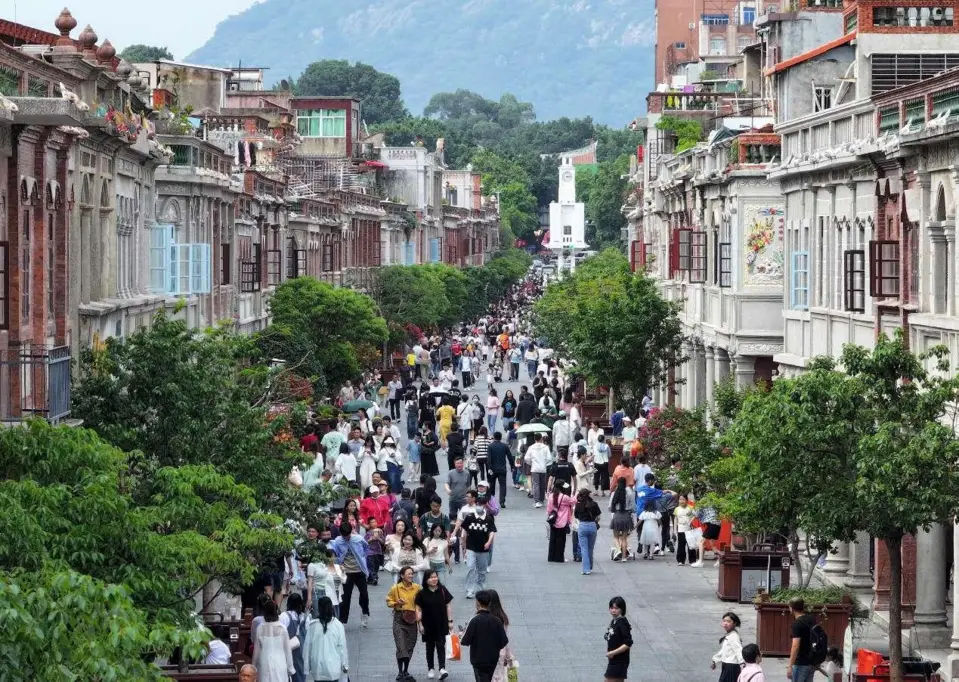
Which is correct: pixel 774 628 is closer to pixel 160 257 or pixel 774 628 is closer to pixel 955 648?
pixel 955 648

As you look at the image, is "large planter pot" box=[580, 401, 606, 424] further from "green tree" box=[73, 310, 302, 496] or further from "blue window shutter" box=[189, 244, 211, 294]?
"green tree" box=[73, 310, 302, 496]

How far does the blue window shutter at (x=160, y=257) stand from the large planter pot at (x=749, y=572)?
13.5 meters

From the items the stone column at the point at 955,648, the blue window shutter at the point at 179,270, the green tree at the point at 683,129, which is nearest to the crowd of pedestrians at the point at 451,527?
the stone column at the point at 955,648

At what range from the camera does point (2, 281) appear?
76.1 feet

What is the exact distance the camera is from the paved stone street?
25.5 meters

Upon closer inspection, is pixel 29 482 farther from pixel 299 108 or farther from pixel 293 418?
pixel 299 108

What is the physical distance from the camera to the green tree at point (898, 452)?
21078mm

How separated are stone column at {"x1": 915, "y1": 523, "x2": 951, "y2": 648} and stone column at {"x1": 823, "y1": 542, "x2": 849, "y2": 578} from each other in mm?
5159

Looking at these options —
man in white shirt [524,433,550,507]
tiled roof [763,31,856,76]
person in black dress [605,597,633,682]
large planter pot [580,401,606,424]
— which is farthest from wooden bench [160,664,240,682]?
large planter pot [580,401,606,424]

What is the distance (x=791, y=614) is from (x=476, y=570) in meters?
5.76

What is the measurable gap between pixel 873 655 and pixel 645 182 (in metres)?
53.6

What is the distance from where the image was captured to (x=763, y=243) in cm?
4406

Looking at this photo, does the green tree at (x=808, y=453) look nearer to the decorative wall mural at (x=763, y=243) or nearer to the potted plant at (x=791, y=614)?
the potted plant at (x=791, y=614)

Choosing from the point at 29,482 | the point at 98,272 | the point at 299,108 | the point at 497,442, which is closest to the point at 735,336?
the point at 497,442
